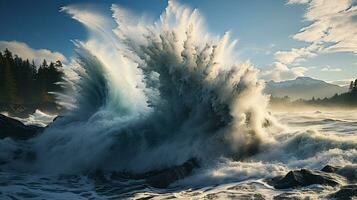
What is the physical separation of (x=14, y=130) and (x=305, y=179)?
17.9 metres

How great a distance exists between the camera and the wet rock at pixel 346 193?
10117 mm

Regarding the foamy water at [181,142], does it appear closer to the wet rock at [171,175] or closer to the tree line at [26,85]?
the wet rock at [171,175]

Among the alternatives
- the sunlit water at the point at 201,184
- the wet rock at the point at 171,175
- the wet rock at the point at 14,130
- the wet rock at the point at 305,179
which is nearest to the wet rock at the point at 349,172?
the wet rock at the point at 305,179

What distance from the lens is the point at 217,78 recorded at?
1902cm

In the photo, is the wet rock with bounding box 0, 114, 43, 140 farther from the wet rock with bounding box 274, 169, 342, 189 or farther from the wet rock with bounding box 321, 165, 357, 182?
the wet rock with bounding box 321, 165, 357, 182

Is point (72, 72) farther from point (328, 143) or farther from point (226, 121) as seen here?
point (328, 143)

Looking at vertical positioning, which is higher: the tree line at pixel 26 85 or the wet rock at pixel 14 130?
the tree line at pixel 26 85

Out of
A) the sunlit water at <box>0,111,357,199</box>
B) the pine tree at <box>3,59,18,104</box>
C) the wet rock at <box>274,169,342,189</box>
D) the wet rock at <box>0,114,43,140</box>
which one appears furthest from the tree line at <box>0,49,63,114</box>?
the wet rock at <box>274,169,342,189</box>

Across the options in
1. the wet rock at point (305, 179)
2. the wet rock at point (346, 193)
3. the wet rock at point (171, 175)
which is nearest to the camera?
the wet rock at point (346, 193)

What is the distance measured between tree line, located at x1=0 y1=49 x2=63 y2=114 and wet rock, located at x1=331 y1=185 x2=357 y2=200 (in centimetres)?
5769

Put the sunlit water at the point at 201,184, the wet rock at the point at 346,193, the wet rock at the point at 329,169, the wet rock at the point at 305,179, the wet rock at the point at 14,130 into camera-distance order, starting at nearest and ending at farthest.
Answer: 1. the wet rock at the point at 346,193
2. the wet rock at the point at 305,179
3. the sunlit water at the point at 201,184
4. the wet rock at the point at 329,169
5. the wet rock at the point at 14,130

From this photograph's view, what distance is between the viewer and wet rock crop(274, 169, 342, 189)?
11641 mm

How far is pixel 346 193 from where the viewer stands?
10289 millimetres

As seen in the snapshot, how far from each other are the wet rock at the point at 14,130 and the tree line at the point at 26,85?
39.4 m
